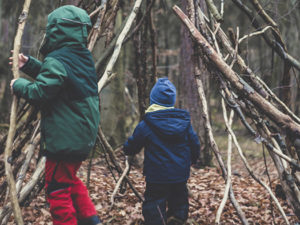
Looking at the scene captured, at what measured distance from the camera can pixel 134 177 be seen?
5.29 meters

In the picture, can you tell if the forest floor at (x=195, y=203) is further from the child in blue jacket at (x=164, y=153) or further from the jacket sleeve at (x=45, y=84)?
the jacket sleeve at (x=45, y=84)

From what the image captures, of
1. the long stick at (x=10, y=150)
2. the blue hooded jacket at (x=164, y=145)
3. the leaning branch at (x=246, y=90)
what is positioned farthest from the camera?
the blue hooded jacket at (x=164, y=145)

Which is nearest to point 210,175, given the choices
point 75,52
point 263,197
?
point 263,197

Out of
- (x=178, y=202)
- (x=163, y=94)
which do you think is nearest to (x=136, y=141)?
(x=163, y=94)

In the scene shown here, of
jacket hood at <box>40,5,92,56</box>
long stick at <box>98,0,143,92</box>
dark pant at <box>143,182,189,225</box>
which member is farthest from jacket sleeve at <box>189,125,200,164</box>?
jacket hood at <box>40,5,92,56</box>

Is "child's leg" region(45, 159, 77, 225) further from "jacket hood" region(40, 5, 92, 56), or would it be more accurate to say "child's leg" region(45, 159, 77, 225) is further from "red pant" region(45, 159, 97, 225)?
"jacket hood" region(40, 5, 92, 56)

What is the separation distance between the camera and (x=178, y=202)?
327 cm

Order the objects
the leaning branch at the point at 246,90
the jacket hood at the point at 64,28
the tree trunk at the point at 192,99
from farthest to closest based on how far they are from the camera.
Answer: the tree trunk at the point at 192,99 < the leaning branch at the point at 246,90 < the jacket hood at the point at 64,28

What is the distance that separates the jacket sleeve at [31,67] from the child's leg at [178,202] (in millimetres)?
1698

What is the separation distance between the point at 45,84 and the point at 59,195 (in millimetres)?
803

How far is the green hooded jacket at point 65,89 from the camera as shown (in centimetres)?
226

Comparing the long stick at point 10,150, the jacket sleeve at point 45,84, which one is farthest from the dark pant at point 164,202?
the jacket sleeve at point 45,84

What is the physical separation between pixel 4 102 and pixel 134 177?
21.6ft

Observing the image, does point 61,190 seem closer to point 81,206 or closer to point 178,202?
point 81,206
